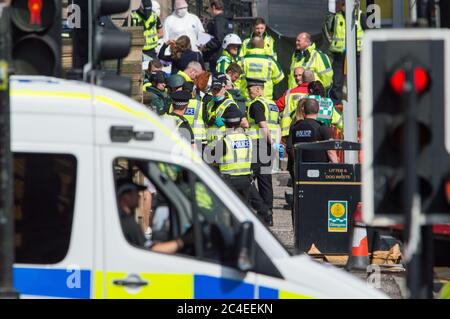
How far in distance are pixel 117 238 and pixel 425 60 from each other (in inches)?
82.4

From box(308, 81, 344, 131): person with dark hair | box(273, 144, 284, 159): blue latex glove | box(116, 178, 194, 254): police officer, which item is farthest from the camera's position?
box(273, 144, 284, 159): blue latex glove

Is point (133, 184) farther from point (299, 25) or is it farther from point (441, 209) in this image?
point (299, 25)

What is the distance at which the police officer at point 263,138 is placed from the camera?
59.6 ft

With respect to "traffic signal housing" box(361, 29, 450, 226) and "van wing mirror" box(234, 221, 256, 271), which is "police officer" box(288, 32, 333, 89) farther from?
"traffic signal housing" box(361, 29, 450, 226)

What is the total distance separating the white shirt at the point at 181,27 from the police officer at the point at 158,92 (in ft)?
15.6

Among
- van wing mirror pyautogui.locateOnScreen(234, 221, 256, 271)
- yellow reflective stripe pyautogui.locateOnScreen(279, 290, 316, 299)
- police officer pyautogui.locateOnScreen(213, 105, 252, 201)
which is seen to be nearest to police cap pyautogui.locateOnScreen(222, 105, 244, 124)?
police officer pyautogui.locateOnScreen(213, 105, 252, 201)

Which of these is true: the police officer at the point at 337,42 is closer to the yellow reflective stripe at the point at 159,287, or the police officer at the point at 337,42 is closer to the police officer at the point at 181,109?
the police officer at the point at 181,109

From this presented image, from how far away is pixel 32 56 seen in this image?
963 centimetres

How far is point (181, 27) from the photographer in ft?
82.5

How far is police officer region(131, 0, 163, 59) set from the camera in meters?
24.0

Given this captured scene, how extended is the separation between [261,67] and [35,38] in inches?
542

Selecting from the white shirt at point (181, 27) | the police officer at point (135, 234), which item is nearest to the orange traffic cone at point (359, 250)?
the police officer at point (135, 234)
